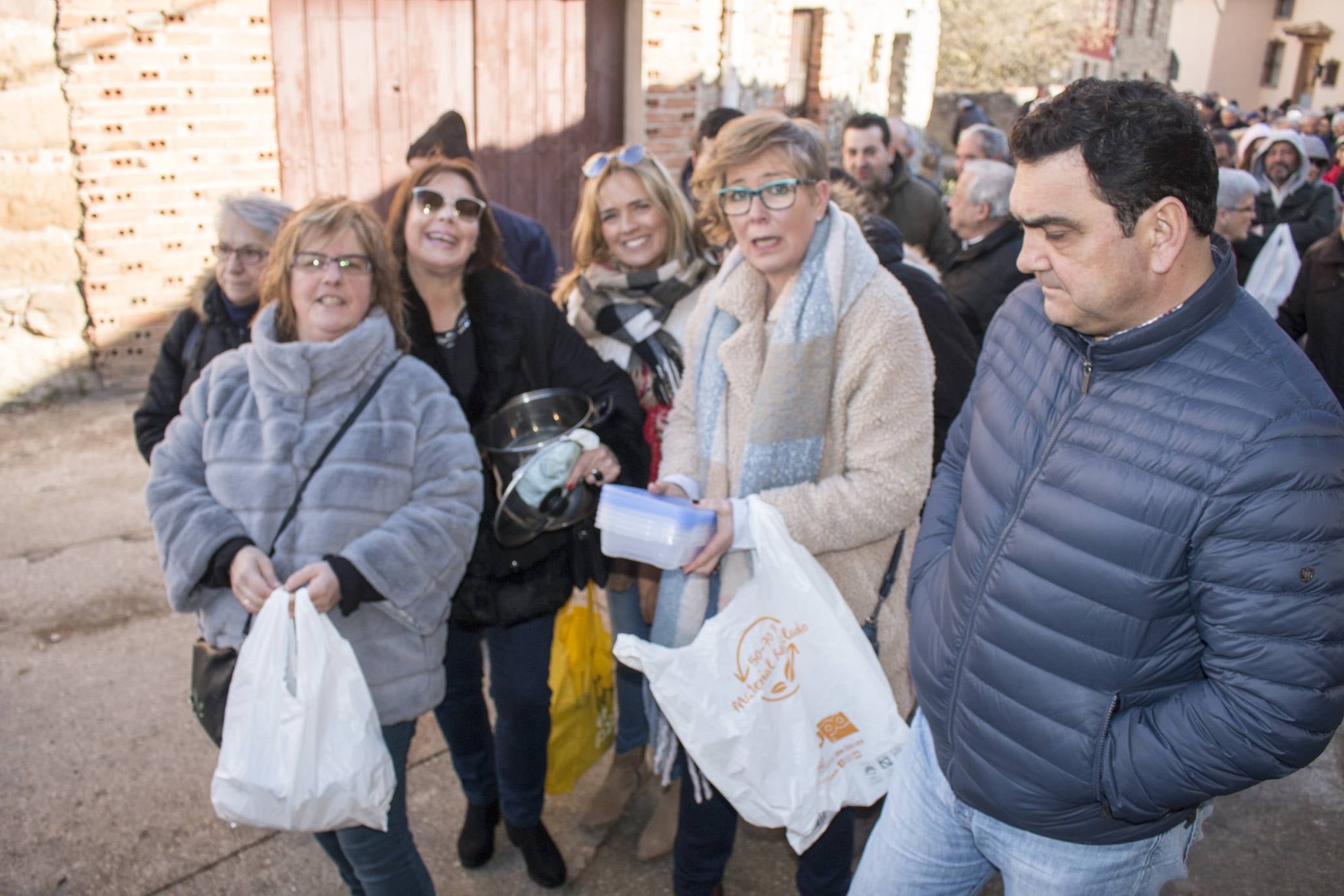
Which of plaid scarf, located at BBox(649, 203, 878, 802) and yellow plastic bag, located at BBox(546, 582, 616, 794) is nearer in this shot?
plaid scarf, located at BBox(649, 203, 878, 802)

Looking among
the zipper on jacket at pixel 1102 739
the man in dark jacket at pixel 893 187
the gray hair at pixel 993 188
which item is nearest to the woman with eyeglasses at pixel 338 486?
the zipper on jacket at pixel 1102 739

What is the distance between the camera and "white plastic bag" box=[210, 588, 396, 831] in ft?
6.41

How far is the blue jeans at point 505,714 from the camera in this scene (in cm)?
264

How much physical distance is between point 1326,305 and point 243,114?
18.4ft

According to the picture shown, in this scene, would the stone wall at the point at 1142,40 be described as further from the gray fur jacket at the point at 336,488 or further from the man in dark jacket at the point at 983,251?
the gray fur jacket at the point at 336,488

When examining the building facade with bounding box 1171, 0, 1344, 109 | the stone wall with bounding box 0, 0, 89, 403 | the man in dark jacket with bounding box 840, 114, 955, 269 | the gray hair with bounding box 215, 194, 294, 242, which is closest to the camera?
the gray hair with bounding box 215, 194, 294, 242

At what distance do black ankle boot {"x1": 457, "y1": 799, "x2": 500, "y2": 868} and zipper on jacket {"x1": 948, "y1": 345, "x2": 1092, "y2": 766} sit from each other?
62.5 inches

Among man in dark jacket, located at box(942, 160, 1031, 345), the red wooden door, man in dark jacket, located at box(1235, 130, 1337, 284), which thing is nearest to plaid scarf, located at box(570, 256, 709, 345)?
man in dark jacket, located at box(942, 160, 1031, 345)

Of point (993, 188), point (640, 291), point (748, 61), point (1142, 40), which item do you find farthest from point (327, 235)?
point (1142, 40)

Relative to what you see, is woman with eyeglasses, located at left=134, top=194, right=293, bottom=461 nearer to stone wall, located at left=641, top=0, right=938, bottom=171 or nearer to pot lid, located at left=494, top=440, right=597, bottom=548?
pot lid, located at left=494, top=440, right=597, bottom=548

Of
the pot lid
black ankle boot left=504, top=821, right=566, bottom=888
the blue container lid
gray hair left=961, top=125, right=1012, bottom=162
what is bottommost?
black ankle boot left=504, top=821, right=566, bottom=888

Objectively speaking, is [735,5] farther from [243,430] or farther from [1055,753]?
[1055,753]

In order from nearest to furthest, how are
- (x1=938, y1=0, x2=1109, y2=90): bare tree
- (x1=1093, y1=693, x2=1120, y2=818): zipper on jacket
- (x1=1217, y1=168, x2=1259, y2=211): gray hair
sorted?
(x1=1093, y1=693, x2=1120, y2=818): zipper on jacket, (x1=1217, y1=168, x2=1259, y2=211): gray hair, (x1=938, y1=0, x2=1109, y2=90): bare tree

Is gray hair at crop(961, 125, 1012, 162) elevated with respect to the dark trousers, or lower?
elevated
